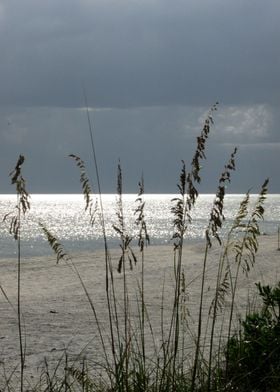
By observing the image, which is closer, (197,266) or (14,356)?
(14,356)

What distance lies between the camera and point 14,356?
6.81m

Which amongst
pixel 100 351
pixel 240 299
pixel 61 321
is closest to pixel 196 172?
pixel 100 351

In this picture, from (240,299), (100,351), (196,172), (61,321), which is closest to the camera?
(196,172)

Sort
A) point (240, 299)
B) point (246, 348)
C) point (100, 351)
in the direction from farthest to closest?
1. point (240, 299)
2. point (100, 351)
3. point (246, 348)

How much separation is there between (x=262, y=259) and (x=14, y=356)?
36.6ft

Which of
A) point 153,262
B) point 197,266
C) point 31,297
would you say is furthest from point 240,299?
point 153,262

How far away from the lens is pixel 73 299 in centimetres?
1169

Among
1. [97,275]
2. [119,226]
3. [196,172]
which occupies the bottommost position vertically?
[97,275]

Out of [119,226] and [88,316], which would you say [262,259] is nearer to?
[88,316]

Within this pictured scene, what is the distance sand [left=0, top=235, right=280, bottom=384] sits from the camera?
713 centimetres

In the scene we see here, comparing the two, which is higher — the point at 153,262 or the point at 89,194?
the point at 89,194

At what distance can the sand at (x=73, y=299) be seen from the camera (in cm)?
713

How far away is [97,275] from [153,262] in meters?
2.60

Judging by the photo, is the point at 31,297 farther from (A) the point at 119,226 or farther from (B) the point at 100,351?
(A) the point at 119,226
